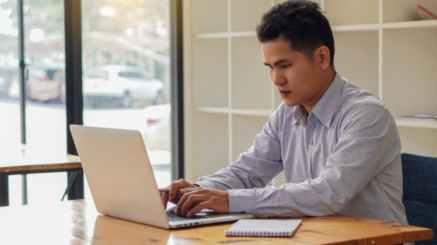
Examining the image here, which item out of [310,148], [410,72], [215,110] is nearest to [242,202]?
[310,148]

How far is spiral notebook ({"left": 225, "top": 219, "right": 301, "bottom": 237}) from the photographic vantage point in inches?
51.6

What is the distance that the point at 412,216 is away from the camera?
1.80 meters

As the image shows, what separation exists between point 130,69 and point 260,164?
231 centimetres

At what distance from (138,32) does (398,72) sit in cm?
204

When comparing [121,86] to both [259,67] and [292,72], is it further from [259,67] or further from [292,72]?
[292,72]

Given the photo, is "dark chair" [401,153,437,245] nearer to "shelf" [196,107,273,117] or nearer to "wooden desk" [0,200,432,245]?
"wooden desk" [0,200,432,245]

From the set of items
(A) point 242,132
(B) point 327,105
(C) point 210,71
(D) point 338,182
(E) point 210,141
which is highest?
(C) point 210,71

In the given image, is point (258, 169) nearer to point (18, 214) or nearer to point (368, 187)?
point (368, 187)

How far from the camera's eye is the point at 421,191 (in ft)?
5.83

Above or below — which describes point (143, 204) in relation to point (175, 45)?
below

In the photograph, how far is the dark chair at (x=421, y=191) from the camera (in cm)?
174

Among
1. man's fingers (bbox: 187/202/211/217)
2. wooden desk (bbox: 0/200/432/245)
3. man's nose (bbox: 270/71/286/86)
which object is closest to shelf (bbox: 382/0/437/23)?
man's nose (bbox: 270/71/286/86)

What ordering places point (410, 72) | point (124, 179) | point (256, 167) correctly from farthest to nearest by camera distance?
point (410, 72)
point (256, 167)
point (124, 179)

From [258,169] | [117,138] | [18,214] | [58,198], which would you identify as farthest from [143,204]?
[58,198]
